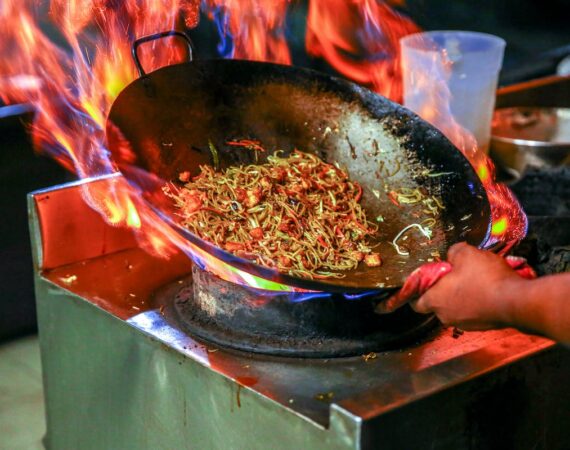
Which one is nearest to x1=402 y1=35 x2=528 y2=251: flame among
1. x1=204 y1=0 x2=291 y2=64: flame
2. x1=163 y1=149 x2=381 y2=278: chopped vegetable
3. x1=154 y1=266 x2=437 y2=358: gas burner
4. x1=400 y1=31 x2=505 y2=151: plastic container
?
x1=400 y1=31 x2=505 y2=151: plastic container

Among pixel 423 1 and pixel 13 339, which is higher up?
pixel 423 1

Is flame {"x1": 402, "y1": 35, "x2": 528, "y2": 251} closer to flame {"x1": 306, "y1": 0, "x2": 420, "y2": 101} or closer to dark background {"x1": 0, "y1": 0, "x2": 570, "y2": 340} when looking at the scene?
flame {"x1": 306, "y1": 0, "x2": 420, "y2": 101}

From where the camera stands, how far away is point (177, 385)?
2.41 meters

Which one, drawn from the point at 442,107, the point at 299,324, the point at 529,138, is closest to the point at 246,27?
the point at 442,107

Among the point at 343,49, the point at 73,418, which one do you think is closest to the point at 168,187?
the point at 73,418

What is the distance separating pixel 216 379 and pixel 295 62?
4.70 m

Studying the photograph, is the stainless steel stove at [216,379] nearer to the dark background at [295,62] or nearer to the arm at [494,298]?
the arm at [494,298]

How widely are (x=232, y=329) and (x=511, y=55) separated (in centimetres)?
575

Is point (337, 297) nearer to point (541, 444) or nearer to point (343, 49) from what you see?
point (541, 444)

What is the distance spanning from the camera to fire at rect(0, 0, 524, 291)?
9.84ft

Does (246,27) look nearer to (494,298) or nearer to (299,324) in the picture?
(299,324)

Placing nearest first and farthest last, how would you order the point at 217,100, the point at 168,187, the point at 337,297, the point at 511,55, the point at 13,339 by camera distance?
the point at 337,297 → the point at 168,187 → the point at 217,100 → the point at 13,339 → the point at 511,55

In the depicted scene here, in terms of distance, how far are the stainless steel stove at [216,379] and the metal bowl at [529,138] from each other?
5.61 ft

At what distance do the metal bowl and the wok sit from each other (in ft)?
3.82
